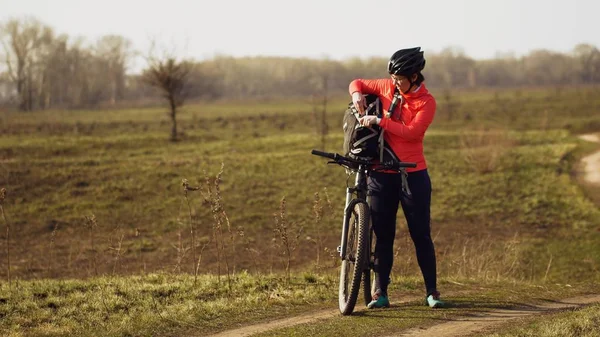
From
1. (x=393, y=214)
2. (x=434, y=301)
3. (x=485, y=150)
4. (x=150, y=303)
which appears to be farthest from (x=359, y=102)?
(x=485, y=150)

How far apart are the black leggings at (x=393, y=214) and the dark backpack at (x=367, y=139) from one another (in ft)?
0.64

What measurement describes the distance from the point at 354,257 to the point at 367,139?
1.05 m

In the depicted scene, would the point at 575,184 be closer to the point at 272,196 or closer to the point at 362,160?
the point at 272,196

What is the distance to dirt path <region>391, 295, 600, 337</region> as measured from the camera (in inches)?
228

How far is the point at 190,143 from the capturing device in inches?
1513

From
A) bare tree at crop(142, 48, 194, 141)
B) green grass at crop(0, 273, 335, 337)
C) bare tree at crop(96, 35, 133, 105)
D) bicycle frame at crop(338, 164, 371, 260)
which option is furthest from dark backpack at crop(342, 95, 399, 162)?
bare tree at crop(96, 35, 133, 105)

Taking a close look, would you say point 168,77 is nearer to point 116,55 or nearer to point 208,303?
point 208,303

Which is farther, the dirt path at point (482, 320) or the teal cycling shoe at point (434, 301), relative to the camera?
the teal cycling shoe at point (434, 301)

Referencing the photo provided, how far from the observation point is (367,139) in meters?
6.34

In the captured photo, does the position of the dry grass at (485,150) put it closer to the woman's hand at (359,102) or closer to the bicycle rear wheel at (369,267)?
the bicycle rear wheel at (369,267)

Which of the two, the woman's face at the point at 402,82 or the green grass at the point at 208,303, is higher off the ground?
the woman's face at the point at 402,82

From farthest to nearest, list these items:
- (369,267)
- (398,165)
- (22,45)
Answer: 1. (22,45)
2. (369,267)
3. (398,165)

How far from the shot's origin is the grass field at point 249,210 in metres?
12.2

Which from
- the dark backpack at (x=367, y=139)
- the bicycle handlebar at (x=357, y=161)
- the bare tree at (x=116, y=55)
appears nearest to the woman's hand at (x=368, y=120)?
the dark backpack at (x=367, y=139)
